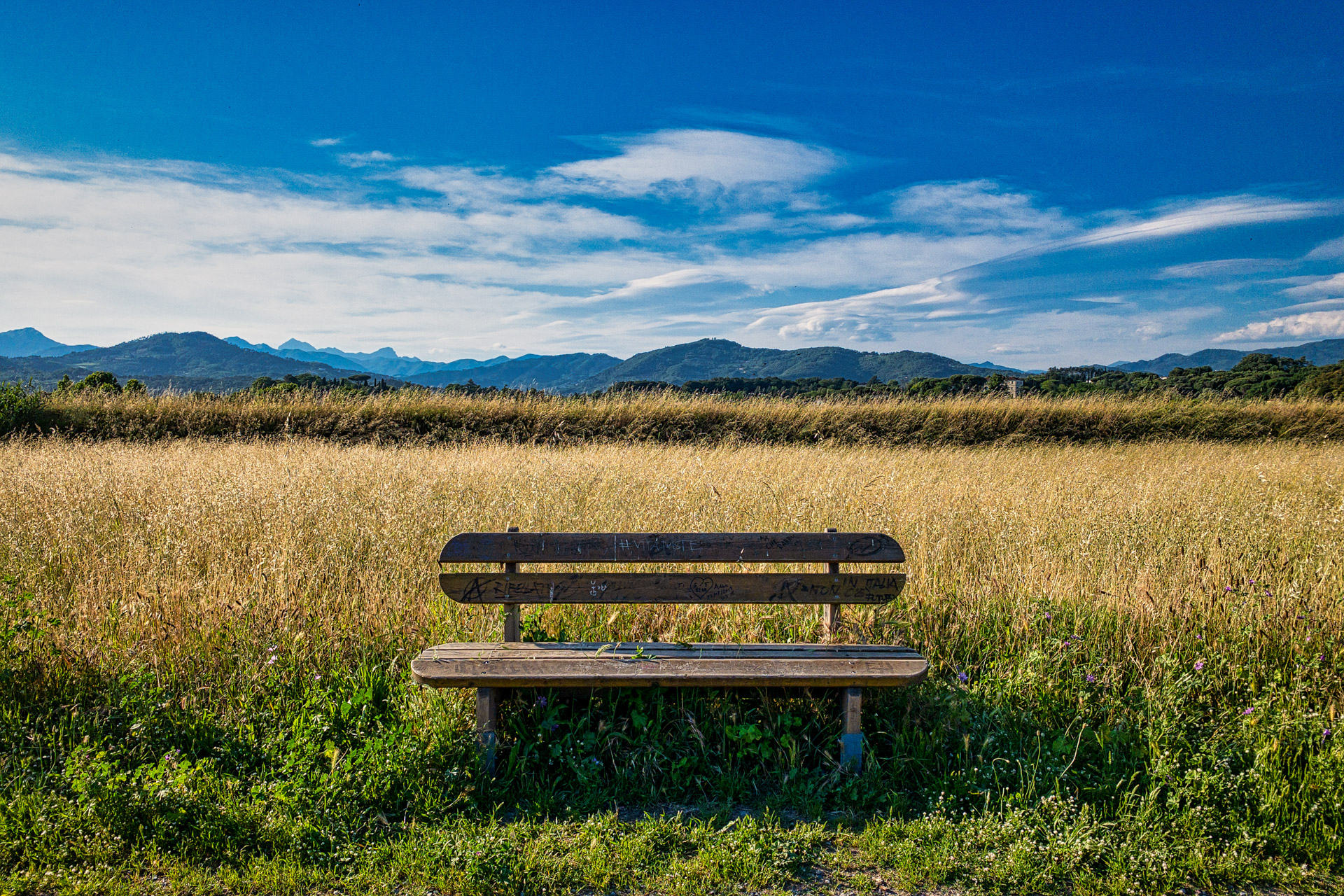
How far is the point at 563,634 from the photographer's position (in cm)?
358

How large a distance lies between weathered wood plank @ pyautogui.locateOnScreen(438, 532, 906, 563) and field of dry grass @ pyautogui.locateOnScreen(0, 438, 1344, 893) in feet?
2.20

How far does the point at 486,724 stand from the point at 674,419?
12.6 meters

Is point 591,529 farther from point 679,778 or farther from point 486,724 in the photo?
point 679,778

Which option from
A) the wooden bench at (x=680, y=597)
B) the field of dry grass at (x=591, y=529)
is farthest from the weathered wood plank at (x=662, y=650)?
the field of dry grass at (x=591, y=529)

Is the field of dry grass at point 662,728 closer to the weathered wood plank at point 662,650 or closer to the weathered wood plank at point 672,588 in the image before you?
the weathered wood plank at point 662,650

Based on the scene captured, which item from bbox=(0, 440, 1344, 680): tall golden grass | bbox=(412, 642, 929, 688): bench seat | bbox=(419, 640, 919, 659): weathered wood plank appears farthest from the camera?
bbox=(0, 440, 1344, 680): tall golden grass

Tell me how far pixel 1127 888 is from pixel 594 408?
13828 mm

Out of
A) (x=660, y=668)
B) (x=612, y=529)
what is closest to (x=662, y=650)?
(x=660, y=668)

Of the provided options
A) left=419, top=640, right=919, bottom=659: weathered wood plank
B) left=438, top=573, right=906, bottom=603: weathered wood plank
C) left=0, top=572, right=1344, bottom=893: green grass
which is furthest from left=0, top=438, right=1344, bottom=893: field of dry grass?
left=438, top=573, right=906, bottom=603: weathered wood plank

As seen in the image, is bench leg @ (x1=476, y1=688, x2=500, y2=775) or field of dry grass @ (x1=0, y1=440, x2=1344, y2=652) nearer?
bench leg @ (x1=476, y1=688, x2=500, y2=775)

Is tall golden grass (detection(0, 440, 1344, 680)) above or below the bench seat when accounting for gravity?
above

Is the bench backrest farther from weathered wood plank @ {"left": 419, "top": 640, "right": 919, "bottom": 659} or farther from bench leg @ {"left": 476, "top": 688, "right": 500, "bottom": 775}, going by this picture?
bench leg @ {"left": 476, "top": 688, "right": 500, "bottom": 775}

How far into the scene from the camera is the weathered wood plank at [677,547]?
9.97 ft

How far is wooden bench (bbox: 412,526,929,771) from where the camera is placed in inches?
110
